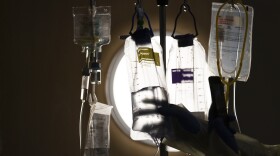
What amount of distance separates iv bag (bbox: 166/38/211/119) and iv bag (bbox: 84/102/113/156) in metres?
0.29

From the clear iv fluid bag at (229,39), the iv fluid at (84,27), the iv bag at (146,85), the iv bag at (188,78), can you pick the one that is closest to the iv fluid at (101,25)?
the iv fluid at (84,27)

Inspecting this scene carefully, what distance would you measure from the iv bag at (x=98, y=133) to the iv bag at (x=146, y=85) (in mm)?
221

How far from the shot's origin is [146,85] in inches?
59.3

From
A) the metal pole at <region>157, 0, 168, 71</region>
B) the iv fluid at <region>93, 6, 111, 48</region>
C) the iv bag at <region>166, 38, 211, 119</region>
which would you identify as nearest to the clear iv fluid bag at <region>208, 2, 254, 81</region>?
the iv bag at <region>166, 38, 211, 119</region>

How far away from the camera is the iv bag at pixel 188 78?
5.37 feet

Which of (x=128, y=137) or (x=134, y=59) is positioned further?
(x=128, y=137)

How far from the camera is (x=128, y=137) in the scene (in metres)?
2.11

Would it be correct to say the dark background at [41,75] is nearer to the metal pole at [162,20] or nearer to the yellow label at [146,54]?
the metal pole at [162,20]

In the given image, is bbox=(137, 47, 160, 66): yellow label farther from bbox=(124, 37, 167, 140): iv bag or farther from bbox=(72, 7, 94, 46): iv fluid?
bbox=(72, 7, 94, 46): iv fluid

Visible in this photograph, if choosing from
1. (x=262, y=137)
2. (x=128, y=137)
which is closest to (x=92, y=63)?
(x=128, y=137)

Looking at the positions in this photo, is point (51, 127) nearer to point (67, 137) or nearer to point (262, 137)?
point (67, 137)

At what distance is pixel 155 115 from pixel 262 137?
1.04 meters

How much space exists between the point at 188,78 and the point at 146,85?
0.20 meters

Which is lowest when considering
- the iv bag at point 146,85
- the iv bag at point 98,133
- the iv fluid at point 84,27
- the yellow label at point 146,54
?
the iv bag at point 98,133
